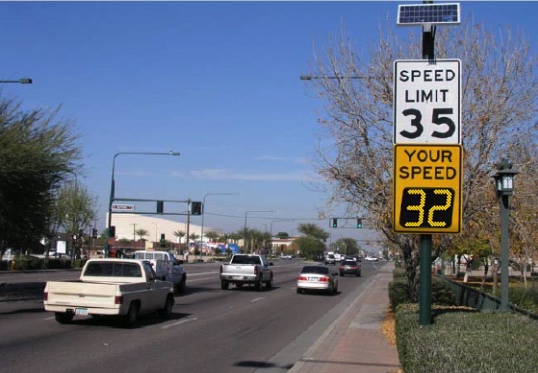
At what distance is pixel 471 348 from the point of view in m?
5.55

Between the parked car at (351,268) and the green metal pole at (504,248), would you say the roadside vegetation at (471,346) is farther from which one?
the parked car at (351,268)

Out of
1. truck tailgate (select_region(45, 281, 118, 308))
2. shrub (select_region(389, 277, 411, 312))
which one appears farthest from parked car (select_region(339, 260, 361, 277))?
truck tailgate (select_region(45, 281, 118, 308))

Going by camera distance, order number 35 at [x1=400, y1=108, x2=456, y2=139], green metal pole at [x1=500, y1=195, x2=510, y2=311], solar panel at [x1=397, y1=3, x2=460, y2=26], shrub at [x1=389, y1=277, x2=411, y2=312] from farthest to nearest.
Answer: shrub at [x1=389, y1=277, x2=411, y2=312], green metal pole at [x1=500, y1=195, x2=510, y2=311], solar panel at [x1=397, y1=3, x2=460, y2=26], number 35 at [x1=400, y1=108, x2=456, y2=139]

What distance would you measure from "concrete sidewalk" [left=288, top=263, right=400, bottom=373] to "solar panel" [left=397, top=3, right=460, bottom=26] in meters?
5.17

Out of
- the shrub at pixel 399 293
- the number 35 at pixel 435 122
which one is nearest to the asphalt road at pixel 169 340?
the shrub at pixel 399 293

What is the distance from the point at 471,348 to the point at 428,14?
3.92m

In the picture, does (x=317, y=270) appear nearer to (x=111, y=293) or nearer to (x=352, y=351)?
(x=111, y=293)

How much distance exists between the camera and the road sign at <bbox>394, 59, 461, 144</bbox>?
6838 mm

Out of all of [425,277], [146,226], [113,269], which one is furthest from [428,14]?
[146,226]

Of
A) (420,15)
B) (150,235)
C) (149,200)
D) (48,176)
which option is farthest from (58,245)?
(150,235)

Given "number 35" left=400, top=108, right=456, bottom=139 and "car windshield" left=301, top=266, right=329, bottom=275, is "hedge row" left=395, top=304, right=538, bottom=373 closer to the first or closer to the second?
"number 35" left=400, top=108, right=456, bottom=139

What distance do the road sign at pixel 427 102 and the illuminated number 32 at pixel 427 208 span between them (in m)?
0.54

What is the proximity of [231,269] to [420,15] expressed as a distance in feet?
84.2

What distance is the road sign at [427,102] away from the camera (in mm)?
6838
